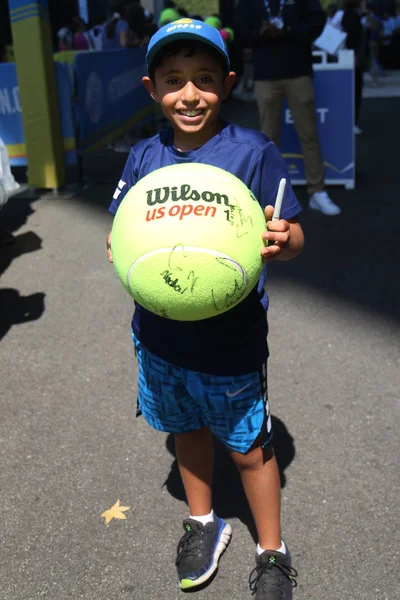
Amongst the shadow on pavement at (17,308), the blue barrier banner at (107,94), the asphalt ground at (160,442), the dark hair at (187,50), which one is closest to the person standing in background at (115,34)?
the blue barrier banner at (107,94)

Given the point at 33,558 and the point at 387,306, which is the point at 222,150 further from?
the point at 387,306

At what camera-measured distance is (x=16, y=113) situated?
7.55 m

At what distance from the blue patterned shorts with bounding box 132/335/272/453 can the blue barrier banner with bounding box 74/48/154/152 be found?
5.99 meters

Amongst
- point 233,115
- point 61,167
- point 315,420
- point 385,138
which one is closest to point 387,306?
point 315,420

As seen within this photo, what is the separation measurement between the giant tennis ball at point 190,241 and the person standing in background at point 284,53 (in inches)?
188

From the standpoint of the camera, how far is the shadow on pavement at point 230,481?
109 inches

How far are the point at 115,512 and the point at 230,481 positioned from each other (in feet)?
1.66

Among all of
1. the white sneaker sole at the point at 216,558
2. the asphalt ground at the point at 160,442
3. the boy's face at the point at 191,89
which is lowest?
the asphalt ground at the point at 160,442

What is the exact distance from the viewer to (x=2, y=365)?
4023 millimetres

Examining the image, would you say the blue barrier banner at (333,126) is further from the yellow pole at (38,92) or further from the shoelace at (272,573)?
the shoelace at (272,573)

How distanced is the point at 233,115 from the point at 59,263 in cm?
867

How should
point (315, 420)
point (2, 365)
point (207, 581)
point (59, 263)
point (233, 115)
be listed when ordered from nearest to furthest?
point (207, 581) < point (315, 420) < point (2, 365) < point (59, 263) < point (233, 115)

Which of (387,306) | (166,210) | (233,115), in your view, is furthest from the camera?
(233,115)

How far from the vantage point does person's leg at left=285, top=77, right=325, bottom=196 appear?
20.7 ft
